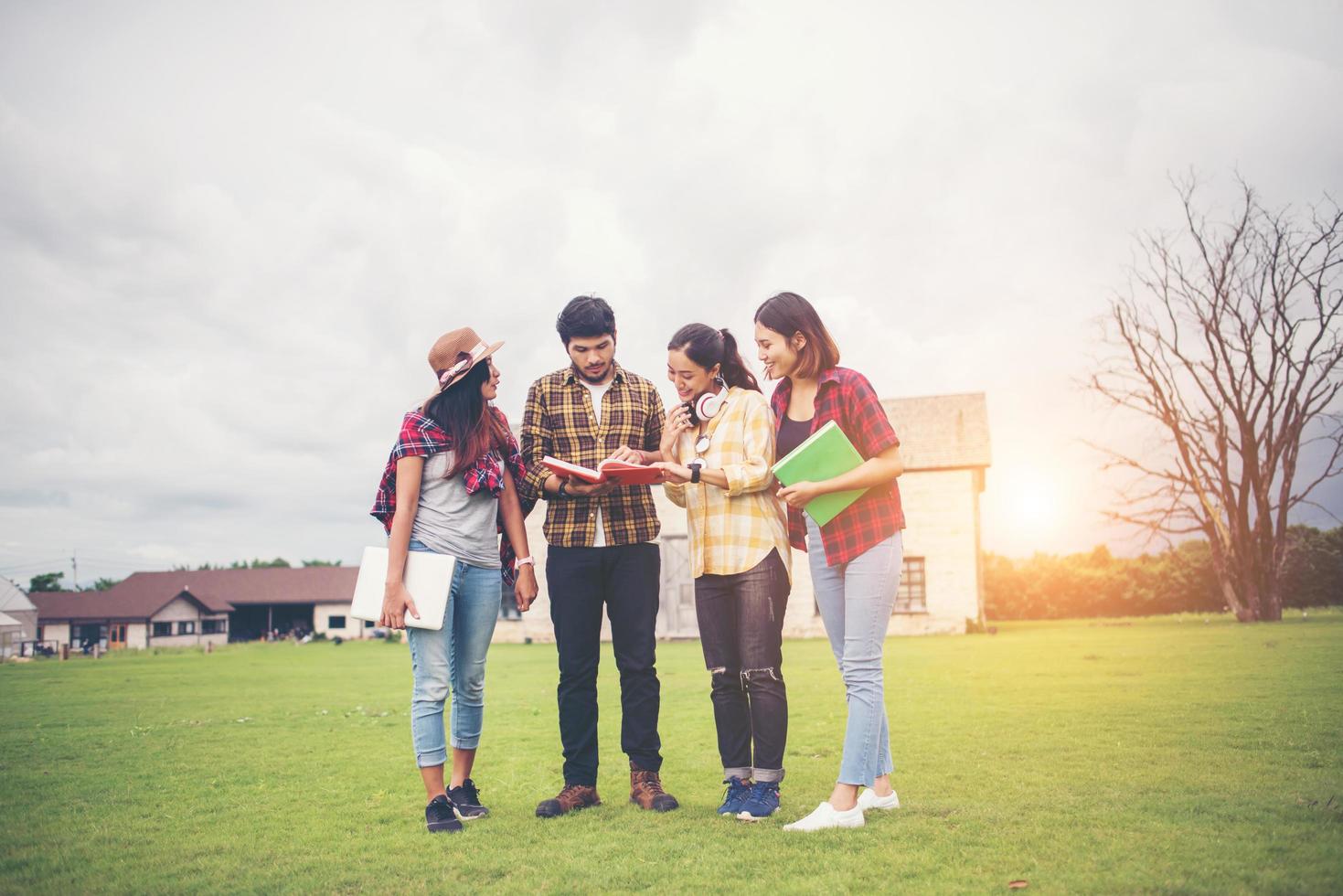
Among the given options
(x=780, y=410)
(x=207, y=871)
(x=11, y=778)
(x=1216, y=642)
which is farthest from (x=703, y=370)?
(x=1216, y=642)

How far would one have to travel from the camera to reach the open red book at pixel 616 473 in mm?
3744

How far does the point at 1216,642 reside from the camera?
13828 mm

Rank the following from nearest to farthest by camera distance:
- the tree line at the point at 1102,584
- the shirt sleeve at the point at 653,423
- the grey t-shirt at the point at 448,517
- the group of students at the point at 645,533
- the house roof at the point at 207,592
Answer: the group of students at the point at 645,533
the grey t-shirt at the point at 448,517
the shirt sleeve at the point at 653,423
the tree line at the point at 1102,584
the house roof at the point at 207,592

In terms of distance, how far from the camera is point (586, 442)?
4.40m

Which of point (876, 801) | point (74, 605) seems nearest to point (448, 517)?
point (876, 801)

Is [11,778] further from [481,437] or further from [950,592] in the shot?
[950,592]

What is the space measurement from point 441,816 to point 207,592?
186ft

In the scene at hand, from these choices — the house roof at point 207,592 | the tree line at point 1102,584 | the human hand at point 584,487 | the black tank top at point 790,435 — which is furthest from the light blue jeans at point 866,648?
the house roof at point 207,592

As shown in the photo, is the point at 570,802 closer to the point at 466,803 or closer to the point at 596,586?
the point at 466,803

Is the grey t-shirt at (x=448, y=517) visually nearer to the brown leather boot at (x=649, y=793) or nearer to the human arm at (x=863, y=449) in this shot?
the brown leather boot at (x=649, y=793)

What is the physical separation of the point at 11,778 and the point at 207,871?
3.23 metres

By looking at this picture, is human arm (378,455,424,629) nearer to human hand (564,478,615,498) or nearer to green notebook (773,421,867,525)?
human hand (564,478,615,498)

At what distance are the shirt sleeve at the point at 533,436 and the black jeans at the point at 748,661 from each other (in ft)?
3.33

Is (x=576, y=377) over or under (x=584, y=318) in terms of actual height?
under
